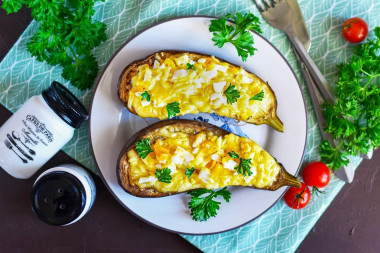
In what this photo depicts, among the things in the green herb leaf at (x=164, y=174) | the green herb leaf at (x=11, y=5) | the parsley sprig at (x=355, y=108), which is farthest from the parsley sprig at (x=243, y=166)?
the green herb leaf at (x=11, y=5)

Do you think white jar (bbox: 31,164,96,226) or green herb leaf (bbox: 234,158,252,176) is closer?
green herb leaf (bbox: 234,158,252,176)

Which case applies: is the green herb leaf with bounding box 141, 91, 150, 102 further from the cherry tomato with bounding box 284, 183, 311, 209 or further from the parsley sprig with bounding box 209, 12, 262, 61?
the cherry tomato with bounding box 284, 183, 311, 209

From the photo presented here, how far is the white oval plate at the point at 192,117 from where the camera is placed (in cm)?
229

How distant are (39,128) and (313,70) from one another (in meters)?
1.70

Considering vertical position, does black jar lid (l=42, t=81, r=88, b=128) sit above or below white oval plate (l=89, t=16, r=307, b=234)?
above

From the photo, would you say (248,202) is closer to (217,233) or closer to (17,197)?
(217,233)

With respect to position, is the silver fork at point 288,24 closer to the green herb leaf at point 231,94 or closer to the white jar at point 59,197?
the green herb leaf at point 231,94

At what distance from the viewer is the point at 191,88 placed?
2.13m

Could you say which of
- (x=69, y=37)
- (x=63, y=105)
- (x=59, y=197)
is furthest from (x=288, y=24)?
(x=59, y=197)

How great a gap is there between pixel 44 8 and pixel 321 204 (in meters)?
2.08

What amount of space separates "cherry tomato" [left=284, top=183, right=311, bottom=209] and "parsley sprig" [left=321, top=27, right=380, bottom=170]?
0.74ft

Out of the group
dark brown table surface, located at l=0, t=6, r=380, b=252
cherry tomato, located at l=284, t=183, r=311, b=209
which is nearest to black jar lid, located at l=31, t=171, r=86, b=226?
dark brown table surface, located at l=0, t=6, r=380, b=252

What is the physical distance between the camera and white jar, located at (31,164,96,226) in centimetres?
219

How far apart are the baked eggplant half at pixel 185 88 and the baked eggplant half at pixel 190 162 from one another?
0.12m
